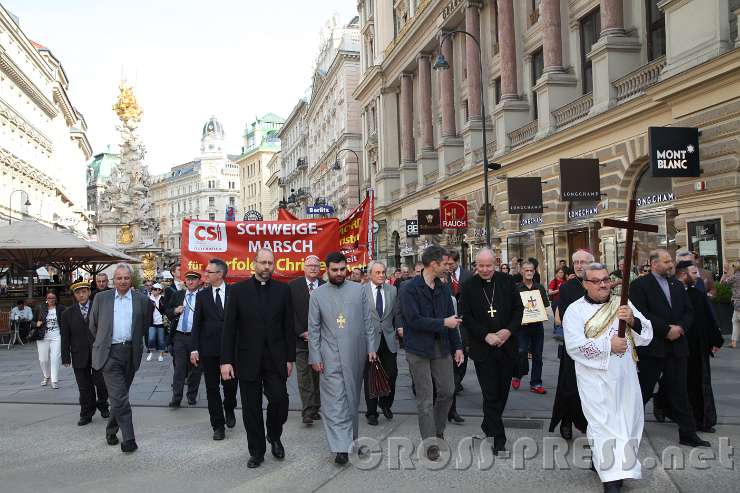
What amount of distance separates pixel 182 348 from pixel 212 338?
180 cm

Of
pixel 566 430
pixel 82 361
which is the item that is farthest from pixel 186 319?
pixel 566 430

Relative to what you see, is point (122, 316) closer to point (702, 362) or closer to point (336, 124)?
point (702, 362)

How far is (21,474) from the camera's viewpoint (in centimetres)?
647

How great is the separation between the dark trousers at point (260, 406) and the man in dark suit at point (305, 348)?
5.20ft

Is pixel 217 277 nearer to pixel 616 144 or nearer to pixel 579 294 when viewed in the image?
pixel 579 294

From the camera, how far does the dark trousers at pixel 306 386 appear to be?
8.41m

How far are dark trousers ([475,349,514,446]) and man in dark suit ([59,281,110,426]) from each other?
15.3 ft

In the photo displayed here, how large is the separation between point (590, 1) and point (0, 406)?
A: 68.6ft

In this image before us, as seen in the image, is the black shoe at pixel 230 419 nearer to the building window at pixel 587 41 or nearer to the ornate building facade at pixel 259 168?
the building window at pixel 587 41

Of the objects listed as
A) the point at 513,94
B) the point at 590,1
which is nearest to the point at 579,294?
the point at 590,1

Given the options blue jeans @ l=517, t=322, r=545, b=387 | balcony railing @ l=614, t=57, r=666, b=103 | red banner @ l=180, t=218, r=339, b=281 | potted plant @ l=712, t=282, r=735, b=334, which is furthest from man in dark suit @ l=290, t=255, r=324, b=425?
balcony railing @ l=614, t=57, r=666, b=103

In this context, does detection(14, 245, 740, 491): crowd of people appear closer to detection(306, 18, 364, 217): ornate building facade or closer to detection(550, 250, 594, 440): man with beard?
detection(550, 250, 594, 440): man with beard

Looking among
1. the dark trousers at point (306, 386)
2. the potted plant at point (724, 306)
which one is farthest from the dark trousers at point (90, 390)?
the potted plant at point (724, 306)

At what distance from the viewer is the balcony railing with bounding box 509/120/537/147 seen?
26.5 m
